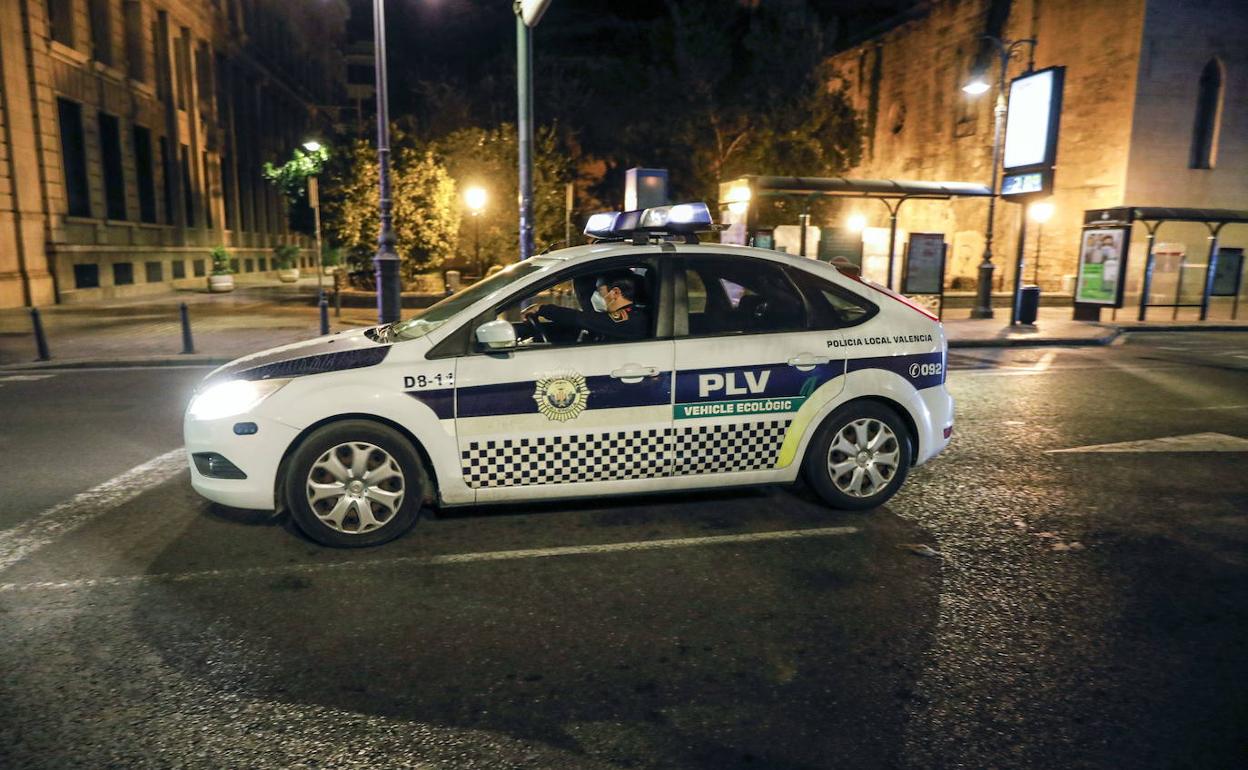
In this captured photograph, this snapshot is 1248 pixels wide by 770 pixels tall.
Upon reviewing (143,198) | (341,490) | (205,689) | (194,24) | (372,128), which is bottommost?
(205,689)

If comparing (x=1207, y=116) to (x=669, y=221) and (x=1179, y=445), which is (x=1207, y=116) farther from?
(x=669, y=221)

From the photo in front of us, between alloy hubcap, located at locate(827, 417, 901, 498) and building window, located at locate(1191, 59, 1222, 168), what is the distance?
1188 inches

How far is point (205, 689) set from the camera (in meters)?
3.17

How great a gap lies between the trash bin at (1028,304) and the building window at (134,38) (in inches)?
1197

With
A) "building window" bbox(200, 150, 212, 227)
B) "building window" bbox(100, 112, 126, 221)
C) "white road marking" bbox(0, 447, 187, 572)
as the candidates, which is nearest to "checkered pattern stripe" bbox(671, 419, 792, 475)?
"white road marking" bbox(0, 447, 187, 572)

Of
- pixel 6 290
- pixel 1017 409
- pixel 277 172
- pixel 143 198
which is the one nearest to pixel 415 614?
pixel 1017 409

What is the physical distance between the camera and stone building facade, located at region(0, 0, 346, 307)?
→ 882 inches

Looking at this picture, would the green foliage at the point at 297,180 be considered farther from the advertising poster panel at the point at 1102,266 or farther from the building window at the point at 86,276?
the advertising poster panel at the point at 1102,266

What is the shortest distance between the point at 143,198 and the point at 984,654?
34.6 metres

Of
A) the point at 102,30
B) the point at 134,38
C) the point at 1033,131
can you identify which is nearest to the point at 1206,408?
the point at 1033,131

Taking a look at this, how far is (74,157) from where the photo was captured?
84.5 ft

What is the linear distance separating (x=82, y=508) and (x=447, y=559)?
2726 mm

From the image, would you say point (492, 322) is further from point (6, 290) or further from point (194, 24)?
point (194, 24)

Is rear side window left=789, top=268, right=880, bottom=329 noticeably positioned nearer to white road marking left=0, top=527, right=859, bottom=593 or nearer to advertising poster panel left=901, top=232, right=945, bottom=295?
white road marking left=0, top=527, right=859, bottom=593
